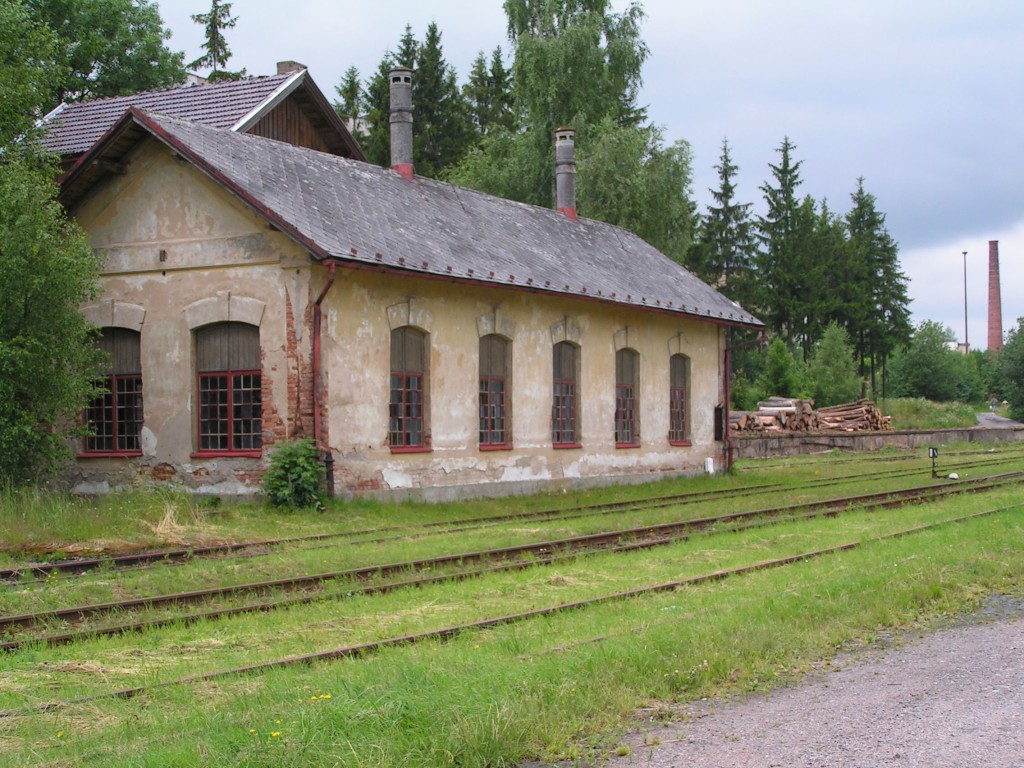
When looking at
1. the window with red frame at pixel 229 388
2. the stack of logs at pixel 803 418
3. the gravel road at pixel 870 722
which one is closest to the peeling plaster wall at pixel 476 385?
the window with red frame at pixel 229 388

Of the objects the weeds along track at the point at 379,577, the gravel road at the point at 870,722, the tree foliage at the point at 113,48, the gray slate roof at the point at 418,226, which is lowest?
the gravel road at the point at 870,722

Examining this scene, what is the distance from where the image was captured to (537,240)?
985 inches

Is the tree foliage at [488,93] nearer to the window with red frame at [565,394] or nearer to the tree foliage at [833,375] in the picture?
the tree foliage at [833,375]

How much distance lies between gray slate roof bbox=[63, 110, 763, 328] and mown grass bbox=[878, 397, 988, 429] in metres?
23.3

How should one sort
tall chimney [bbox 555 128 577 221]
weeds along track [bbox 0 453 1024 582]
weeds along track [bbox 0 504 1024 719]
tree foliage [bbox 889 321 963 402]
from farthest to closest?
tree foliage [bbox 889 321 963 402]
tall chimney [bbox 555 128 577 221]
weeds along track [bbox 0 453 1024 582]
weeds along track [bbox 0 504 1024 719]

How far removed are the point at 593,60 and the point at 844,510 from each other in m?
27.0

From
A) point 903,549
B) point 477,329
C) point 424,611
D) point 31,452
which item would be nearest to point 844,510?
point 903,549

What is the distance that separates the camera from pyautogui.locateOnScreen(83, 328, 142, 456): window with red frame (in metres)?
19.5

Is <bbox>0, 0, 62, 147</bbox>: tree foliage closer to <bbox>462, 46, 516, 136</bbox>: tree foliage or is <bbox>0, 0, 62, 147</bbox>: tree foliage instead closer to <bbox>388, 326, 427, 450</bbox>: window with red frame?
<bbox>388, 326, 427, 450</bbox>: window with red frame

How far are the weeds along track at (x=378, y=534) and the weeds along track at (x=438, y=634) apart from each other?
475 cm

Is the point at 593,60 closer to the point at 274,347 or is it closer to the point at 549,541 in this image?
the point at 274,347

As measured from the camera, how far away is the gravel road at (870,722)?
5.74 metres

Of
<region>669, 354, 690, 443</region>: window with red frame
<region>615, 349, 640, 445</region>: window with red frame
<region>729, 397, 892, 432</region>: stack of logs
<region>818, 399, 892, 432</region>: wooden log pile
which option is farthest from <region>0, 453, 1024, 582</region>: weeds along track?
<region>818, 399, 892, 432</region>: wooden log pile

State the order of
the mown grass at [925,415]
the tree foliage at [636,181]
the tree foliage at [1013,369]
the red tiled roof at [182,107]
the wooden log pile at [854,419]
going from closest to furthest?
the red tiled roof at [182,107] → the tree foliage at [636,181] → the wooden log pile at [854,419] → the mown grass at [925,415] → the tree foliage at [1013,369]
